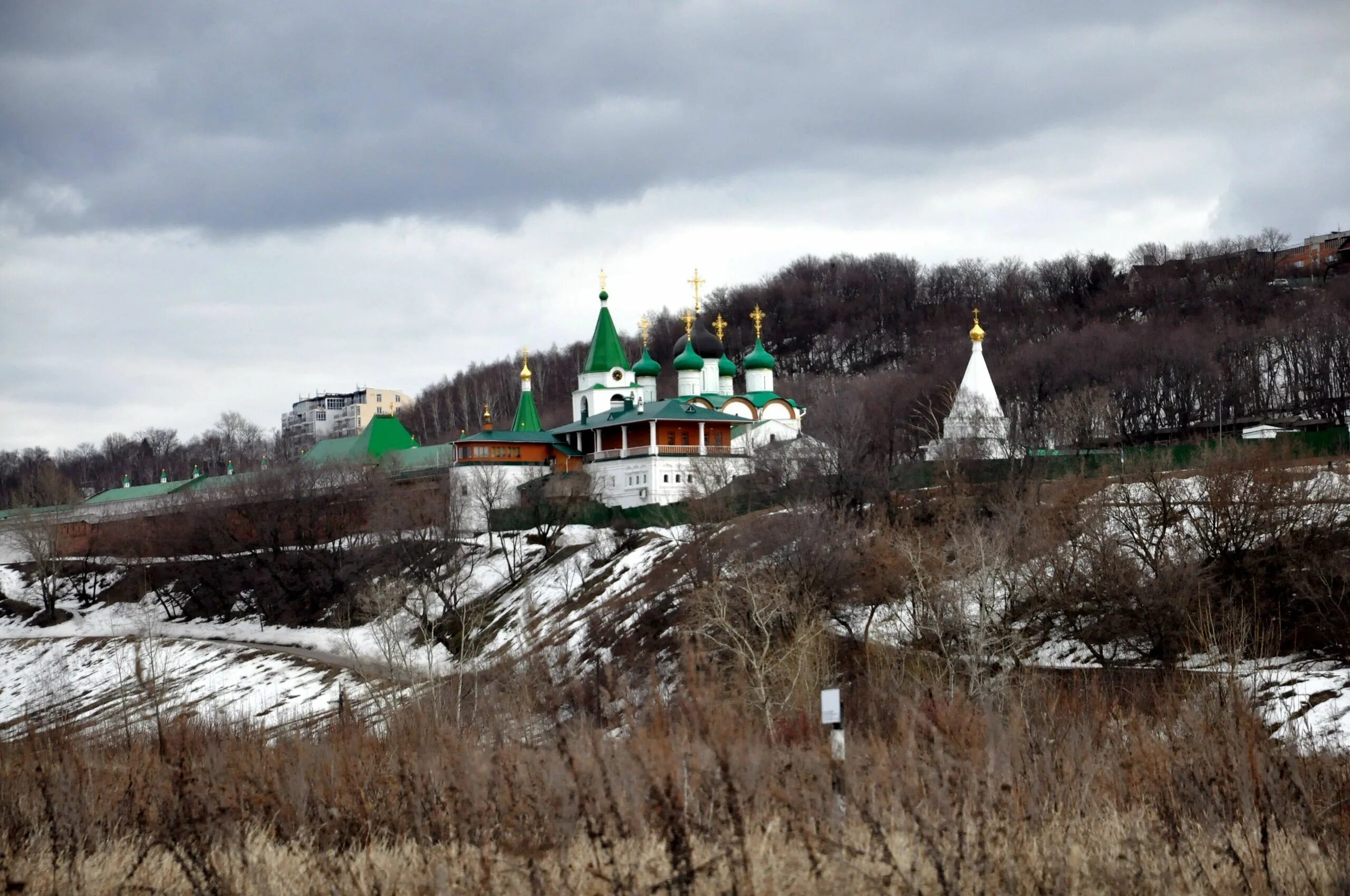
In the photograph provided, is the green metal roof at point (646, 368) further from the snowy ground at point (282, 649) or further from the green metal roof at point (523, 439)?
Result: the snowy ground at point (282, 649)

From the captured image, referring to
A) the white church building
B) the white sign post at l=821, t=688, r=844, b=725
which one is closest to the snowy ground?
the white church building

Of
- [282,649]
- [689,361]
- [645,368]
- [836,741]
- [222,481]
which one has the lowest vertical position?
[282,649]

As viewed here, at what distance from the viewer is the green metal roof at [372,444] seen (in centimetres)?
5472

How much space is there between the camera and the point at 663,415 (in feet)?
139

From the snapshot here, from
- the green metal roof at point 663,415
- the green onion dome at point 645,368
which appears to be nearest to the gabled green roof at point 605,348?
the green onion dome at point 645,368

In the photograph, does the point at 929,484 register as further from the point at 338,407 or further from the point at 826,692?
the point at 338,407

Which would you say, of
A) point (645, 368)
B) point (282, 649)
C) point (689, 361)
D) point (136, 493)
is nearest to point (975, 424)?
point (689, 361)

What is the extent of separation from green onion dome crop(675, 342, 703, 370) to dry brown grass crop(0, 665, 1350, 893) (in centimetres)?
3999

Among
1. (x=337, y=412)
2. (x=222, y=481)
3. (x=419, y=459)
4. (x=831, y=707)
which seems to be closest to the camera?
(x=831, y=707)

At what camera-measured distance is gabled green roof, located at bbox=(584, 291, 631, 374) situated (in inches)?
1982

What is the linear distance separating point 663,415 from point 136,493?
3354 centimetres

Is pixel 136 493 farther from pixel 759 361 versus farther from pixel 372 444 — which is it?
pixel 759 361

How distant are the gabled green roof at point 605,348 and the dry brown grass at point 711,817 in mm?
40398

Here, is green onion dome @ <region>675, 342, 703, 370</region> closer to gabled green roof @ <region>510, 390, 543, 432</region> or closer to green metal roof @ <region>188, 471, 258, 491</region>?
gabled green roof @ <region>510, 390, 543, 432</region>
